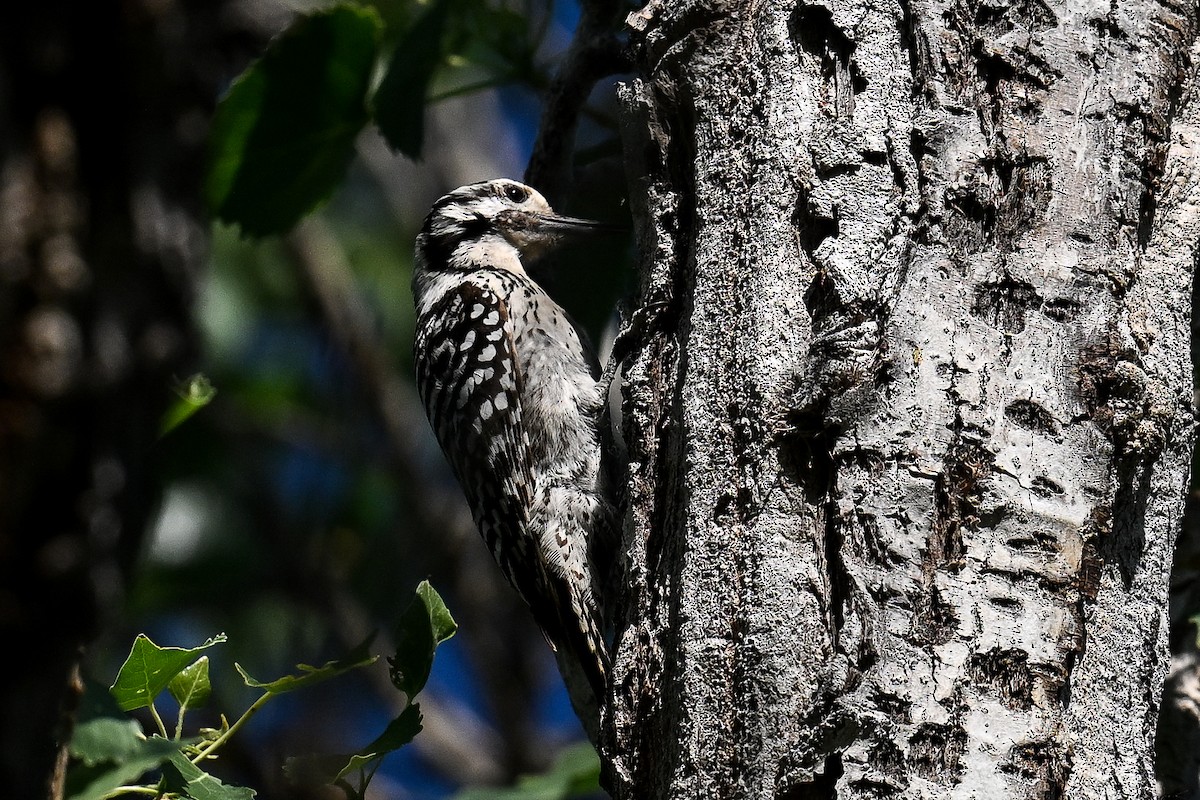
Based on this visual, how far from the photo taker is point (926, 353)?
2.43m

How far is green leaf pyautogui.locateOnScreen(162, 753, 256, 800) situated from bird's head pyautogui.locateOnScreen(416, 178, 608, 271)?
2.51 m

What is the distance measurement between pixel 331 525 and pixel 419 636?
563 centimetres

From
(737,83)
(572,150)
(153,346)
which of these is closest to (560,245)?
(572,150)

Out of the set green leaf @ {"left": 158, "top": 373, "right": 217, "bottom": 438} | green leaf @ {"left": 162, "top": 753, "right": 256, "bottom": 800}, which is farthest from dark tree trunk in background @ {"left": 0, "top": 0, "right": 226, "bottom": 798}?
green leaf @ {"left": 158, "top": 373, "right": 217, "bottom": 438}

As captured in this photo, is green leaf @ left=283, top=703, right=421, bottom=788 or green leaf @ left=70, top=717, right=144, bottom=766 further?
green leaf @ left=283, top=703, right=421, bottom=788

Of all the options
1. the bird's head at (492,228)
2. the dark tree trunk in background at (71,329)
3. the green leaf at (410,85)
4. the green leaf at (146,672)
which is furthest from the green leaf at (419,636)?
the bird's head at (492,228)

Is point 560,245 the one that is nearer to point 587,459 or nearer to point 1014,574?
point 587,459

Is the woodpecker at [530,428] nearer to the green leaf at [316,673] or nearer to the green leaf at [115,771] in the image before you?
the green leaf at [316,673]

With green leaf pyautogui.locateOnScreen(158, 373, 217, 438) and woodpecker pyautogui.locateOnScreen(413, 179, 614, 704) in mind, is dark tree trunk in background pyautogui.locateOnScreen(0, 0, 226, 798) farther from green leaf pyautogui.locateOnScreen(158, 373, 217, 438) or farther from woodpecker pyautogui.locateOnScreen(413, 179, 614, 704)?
woodpecker pyautogui.locateOnScreen(413, 179, 614, 704)

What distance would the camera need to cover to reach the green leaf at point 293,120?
4051 millimetres

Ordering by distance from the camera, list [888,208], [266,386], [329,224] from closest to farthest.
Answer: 1. [888,208]
2. [266,386]
3. [329,224]

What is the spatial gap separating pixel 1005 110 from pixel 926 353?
0.50m

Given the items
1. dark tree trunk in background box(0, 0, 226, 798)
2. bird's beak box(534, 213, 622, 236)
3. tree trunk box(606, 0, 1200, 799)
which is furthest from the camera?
bird's beak box(534, 213, 622, 236)

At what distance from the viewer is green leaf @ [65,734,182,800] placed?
204 cm
